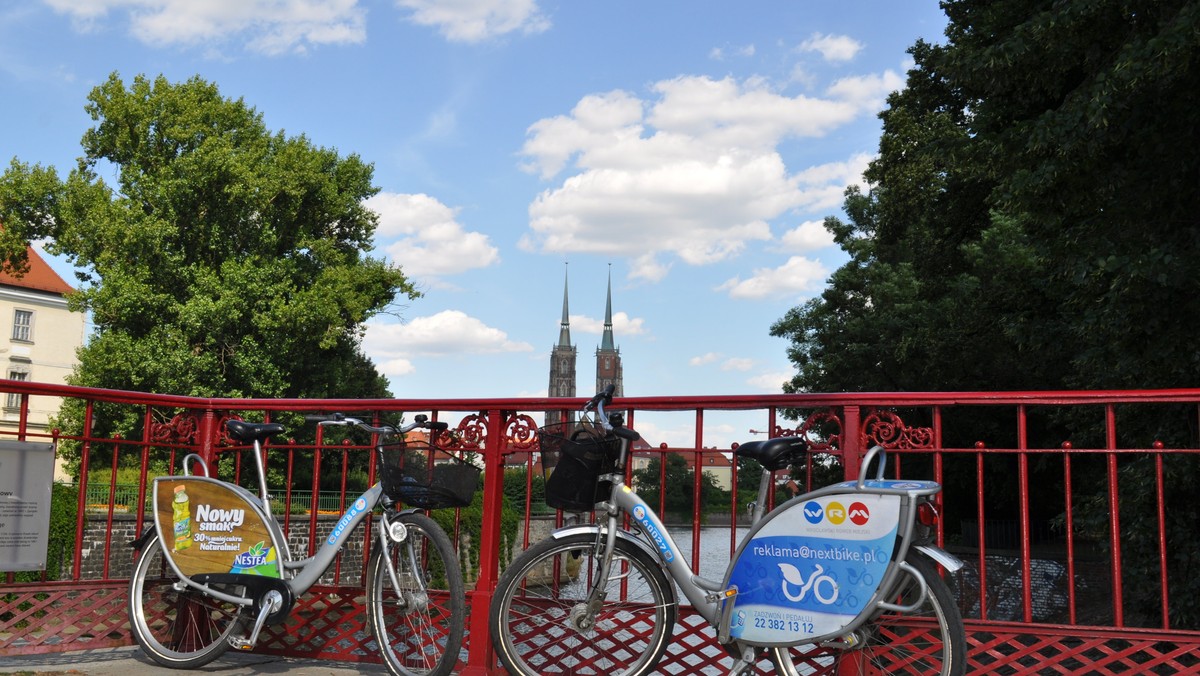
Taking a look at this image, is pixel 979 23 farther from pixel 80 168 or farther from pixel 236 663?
pixel 80 168

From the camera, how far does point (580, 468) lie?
4398 millimetres

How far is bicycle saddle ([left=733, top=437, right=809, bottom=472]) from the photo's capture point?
4066 millimetres

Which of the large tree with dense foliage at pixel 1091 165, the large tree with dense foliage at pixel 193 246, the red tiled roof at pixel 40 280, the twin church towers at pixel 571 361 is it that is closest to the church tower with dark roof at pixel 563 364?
the twin church towers at pixel 571 361

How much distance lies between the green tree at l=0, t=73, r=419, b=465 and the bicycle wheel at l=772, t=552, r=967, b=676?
2690 cm

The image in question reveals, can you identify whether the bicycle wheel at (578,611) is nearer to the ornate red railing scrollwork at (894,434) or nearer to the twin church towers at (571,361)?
the ornate red railing scrollwork at (894,434)

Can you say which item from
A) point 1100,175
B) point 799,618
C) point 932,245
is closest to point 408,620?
point 799,618

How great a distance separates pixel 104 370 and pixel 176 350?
1.88m

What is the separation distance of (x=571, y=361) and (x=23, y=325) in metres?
113

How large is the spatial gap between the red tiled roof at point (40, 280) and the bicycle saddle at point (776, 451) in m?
46.9

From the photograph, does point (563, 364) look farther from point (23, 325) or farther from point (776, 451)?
point (776, 451)

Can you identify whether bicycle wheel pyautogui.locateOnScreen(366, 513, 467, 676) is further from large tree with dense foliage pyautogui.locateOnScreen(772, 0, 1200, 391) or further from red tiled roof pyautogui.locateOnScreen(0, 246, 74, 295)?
red tiled roof pyautogui.locateOnScreen(0, 246, 74, 295)

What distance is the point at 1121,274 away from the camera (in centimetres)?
1141

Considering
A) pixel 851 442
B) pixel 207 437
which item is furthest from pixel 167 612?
pixel 851 442

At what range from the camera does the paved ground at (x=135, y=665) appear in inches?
195
